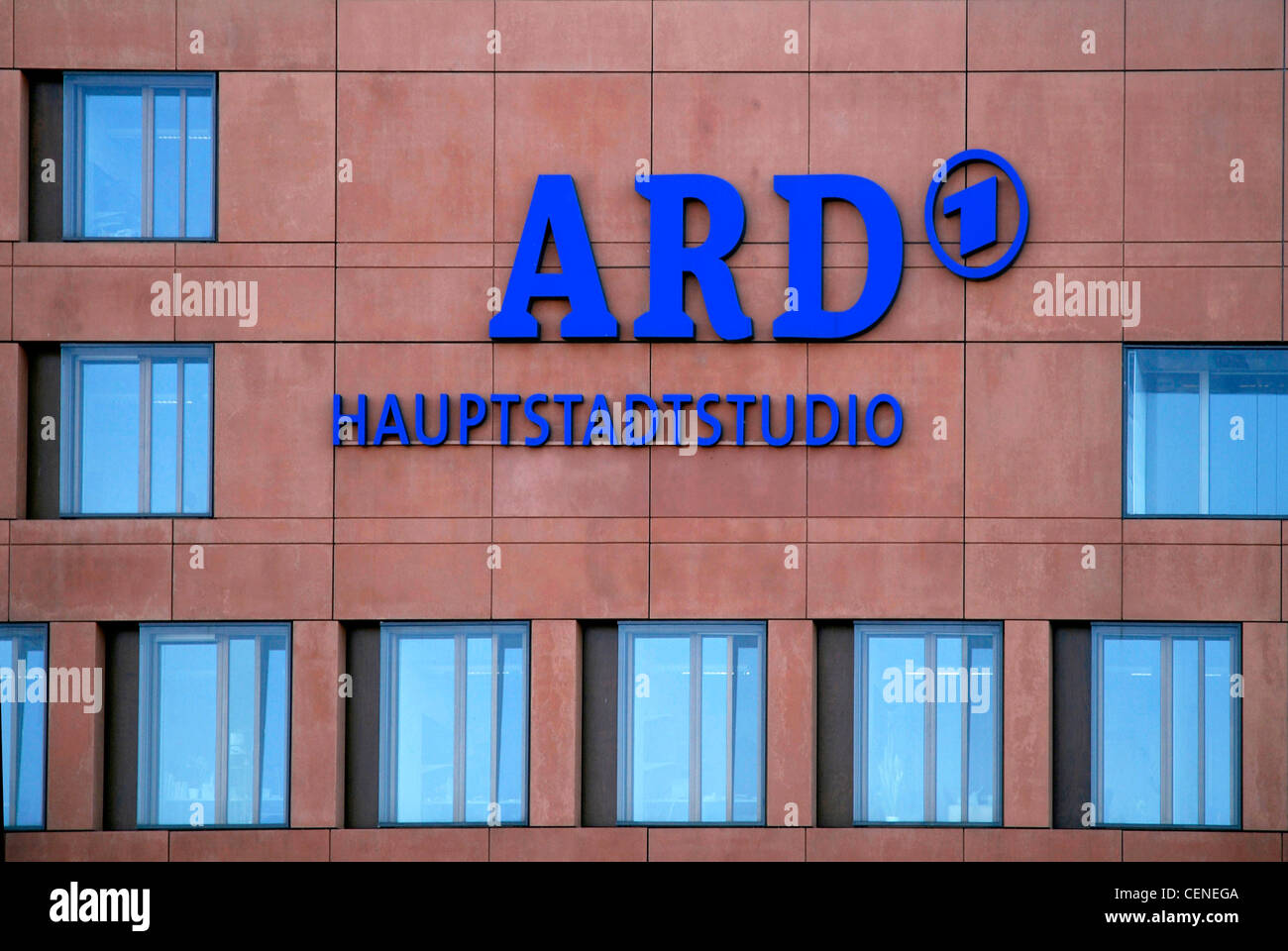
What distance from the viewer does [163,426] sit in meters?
21.9

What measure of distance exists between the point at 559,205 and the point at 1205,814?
11.0 metres

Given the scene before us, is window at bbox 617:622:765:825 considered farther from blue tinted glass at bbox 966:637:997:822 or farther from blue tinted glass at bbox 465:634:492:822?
blue tinted glass at bbox 966:637:997:822

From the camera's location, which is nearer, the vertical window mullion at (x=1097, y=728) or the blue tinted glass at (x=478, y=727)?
the vertical window mullion at (x=1097, y=728)

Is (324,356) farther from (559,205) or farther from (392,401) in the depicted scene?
(559,205)

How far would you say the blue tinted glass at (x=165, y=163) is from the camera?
2192 cm

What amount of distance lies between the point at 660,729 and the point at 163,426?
288 inches

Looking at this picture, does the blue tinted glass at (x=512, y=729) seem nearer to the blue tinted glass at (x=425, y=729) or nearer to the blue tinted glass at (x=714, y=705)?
the blue tinted glass at (x=425, y=729)

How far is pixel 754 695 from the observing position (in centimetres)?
2169

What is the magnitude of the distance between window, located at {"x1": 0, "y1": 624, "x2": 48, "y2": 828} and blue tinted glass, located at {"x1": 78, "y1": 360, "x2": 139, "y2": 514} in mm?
1956

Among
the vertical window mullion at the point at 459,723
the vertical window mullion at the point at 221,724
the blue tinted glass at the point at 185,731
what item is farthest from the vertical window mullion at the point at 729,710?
the blue tinted glass at the point at 185,731

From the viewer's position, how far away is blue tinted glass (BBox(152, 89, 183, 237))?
71.9 feet

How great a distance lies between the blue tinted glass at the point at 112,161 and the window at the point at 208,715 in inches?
202

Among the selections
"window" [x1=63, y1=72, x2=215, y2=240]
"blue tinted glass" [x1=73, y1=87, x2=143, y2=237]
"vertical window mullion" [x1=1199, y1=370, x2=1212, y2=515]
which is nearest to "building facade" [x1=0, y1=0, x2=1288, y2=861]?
"vertical window mullion" [x1=1199, y1=370, x2=1212, y2=515]

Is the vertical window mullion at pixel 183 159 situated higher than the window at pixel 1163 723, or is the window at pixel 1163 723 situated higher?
the vertical window mullion at pixel 183 159
